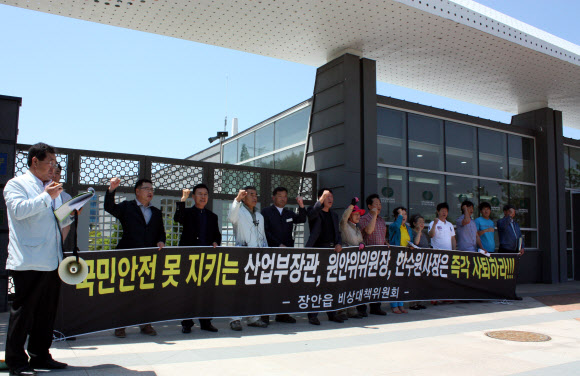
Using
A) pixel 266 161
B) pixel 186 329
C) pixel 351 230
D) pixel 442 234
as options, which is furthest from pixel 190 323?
pixel 266 161

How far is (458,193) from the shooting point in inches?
447

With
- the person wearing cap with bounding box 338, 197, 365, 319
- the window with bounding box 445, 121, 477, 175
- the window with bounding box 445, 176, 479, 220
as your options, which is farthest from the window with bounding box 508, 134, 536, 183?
the person wearing cap with bounding box 338, 197, 365, 319

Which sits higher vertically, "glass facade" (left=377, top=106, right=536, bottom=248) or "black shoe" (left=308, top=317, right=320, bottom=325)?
"glass facade" (left=377, top=106, right=536, bottom=248)

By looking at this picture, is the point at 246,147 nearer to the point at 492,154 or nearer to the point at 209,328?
the point at 492,154

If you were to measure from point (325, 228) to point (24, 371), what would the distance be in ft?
13.5

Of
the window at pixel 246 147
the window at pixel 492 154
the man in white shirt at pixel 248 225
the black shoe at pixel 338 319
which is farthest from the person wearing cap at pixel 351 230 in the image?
the window at pixel 492 154

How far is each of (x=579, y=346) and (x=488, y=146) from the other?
782cm

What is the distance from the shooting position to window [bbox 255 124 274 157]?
38.1 feet

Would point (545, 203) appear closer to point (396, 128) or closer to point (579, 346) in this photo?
point (396, 128)

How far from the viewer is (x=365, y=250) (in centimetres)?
685

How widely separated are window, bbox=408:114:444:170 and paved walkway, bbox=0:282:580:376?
468cm

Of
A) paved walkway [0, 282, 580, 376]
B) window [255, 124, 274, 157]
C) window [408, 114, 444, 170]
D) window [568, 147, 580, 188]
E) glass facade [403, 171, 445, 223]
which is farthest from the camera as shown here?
window [568, 147, 580, 188]

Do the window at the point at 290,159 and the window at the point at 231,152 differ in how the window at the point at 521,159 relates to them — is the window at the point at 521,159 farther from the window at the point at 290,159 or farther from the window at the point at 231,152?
the window at the point at 231,152

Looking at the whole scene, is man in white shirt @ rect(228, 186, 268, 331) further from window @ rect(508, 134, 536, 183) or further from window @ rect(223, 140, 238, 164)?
window @ rect(508, 134, 536, 183)
